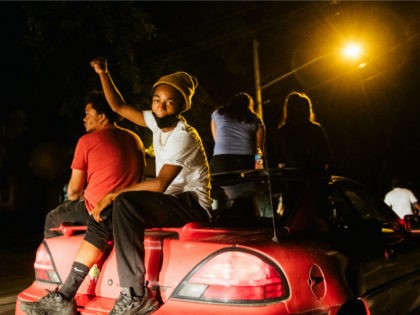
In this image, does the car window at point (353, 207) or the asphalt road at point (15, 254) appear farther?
the asphalt road at point (15, 254)

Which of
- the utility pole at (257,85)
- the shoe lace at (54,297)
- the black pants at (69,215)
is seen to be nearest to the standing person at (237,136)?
the black pants at (69,215)

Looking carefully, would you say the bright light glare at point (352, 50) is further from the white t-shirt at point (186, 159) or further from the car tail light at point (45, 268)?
the car tail light at point (45, 268)

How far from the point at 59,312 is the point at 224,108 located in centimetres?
329

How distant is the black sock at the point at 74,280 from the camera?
2.75 m

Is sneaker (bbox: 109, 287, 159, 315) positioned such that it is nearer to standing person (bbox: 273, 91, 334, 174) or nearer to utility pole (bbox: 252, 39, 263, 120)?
standing person (bbox: 273, 91, 334, 174)

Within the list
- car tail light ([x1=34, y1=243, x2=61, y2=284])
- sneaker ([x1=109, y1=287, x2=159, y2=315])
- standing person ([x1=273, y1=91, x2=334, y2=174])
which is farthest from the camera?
standing person ([x1=273, y1=91, x2=334, y2=174])

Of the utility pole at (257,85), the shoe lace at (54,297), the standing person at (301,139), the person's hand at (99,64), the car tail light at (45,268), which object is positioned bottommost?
the shoe lace at (54,297)

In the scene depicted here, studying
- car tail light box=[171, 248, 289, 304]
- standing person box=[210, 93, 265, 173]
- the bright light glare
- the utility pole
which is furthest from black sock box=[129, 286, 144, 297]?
the bright light glare

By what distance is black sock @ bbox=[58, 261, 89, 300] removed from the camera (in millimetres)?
2746

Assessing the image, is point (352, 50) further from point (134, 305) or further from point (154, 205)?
point (134, 305)

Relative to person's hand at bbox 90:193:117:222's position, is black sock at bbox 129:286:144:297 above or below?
below

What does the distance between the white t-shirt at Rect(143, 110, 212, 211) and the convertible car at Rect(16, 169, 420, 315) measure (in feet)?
0.91

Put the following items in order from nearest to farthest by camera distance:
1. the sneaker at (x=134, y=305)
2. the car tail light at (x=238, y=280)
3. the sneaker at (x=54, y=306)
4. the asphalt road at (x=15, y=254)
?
the car tail light at (x=238, y=280) < the sneaker at (x=134, y=305) < the sneaker at (x=54, y=306) < the asphalt road at (x=15, y=254)

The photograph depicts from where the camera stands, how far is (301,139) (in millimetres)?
4652
